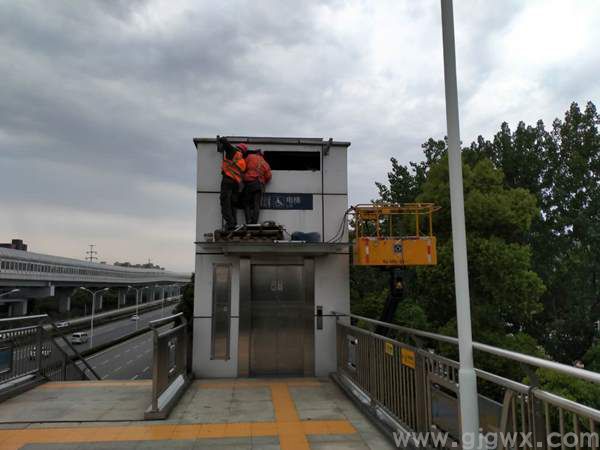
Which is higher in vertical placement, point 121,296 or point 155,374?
point 155,374

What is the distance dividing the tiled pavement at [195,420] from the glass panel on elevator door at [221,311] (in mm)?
933

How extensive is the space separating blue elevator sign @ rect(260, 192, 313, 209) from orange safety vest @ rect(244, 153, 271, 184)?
0.36 metres

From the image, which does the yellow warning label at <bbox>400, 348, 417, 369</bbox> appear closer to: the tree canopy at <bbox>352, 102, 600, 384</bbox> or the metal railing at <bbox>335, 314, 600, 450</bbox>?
the metal railing at <bbox>335, 314, 600, 450</bbox>

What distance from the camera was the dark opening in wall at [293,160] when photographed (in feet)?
29.4

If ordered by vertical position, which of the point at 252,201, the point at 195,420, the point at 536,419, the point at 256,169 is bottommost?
the point at 195,420

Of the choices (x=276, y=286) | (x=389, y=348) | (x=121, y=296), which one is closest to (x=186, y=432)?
(x=389, y=348)

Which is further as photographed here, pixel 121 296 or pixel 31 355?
pixel 121 296

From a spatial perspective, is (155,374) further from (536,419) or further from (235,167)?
(536,419)

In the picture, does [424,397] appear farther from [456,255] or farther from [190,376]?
[190,376]

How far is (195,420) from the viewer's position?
5.36m

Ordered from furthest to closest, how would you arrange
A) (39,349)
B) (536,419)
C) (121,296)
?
(121,296) → (39,349) → (536,419)

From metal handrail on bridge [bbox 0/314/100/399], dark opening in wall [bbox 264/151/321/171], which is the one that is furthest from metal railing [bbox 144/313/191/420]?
dark opening in wall [bbox 264/151/321/171]

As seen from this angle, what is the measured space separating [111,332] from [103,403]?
64949mm

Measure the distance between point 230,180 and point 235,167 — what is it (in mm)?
271
